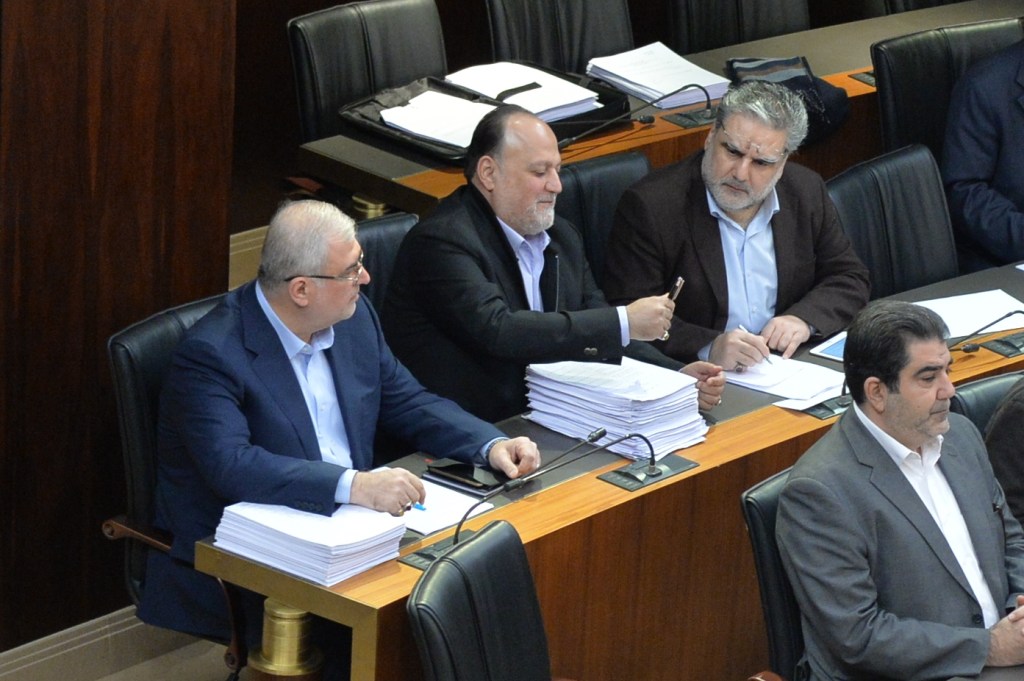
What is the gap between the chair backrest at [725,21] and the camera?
585 centimetres

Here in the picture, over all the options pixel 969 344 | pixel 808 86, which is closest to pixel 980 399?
pixel 969 344

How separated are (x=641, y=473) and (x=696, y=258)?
1.01 m

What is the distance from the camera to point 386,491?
3.02 metres

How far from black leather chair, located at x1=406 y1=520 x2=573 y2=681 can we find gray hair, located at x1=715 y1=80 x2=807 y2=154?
1.64 meters

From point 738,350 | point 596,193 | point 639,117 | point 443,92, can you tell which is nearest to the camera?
point 738,350

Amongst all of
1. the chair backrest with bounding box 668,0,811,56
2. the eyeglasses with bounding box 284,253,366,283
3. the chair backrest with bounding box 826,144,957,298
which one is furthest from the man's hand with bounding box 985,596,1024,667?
the chair backrest with bounding box 668,0,811,56

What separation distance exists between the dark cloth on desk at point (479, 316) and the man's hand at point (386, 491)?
2.51 ft

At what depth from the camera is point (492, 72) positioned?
4938 millimetres

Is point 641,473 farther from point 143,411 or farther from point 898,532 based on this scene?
point 143,411

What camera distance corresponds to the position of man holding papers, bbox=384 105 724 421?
12.3 ft

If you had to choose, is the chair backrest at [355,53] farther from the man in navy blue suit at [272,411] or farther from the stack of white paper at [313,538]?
the stack of white paper at [313,538]

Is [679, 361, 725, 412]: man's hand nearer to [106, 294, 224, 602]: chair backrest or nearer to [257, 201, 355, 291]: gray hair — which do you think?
[257, 201, 355, 291]: gray hair

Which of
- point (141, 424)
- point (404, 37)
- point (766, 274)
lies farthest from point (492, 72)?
point (141, 424)

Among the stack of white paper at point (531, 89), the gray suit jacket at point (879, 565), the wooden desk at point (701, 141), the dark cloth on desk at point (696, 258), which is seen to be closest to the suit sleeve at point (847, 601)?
the gray suit jacket at point (879, 565)
